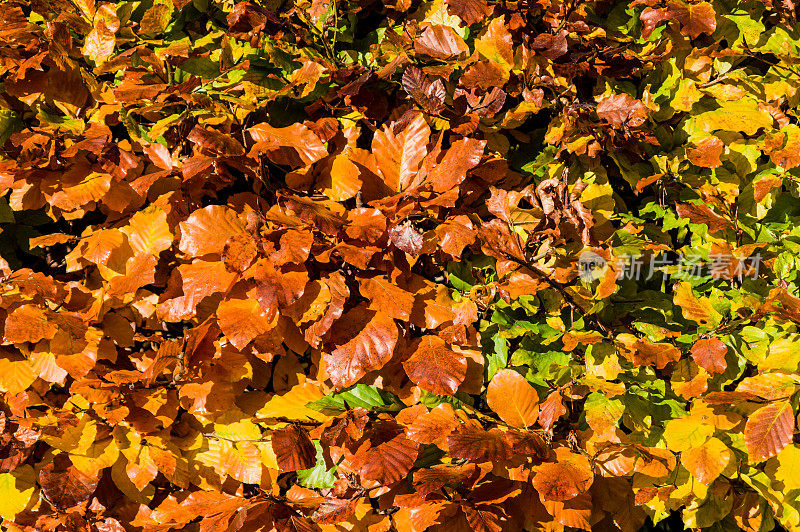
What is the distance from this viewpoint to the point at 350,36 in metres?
1.69

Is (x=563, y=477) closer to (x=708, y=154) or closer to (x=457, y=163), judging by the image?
(x=457, y=163)

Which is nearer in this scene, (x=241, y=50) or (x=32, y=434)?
(x=32, y=434)

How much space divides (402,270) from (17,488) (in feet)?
3.90

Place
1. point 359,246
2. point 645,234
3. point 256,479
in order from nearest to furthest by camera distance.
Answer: point 359,246 → point 256,479 → point 645,234

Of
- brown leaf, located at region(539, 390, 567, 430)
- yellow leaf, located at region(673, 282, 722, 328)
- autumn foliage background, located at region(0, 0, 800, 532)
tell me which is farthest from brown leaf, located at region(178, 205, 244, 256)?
yellow leaf, located at region(673, 282, 722, 328)

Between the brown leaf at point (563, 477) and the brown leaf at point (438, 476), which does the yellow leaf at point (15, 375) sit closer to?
the brown leaf at point (438, 476)

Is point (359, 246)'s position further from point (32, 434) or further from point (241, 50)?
point (32, 434)

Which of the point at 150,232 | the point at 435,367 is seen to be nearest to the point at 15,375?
the point at 150,232

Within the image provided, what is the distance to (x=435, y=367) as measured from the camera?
1334mm

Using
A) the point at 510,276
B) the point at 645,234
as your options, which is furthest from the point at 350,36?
the point at 645,234

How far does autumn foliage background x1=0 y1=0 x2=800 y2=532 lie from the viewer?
135cm

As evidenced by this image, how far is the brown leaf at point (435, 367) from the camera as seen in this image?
1307mm

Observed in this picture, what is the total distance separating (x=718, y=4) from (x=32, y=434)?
224 centimetres

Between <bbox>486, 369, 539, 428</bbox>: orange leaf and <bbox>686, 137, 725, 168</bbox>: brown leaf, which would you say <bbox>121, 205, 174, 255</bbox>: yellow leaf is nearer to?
<bbox>486, 369, 539, 428</bbox>: orange leaf
